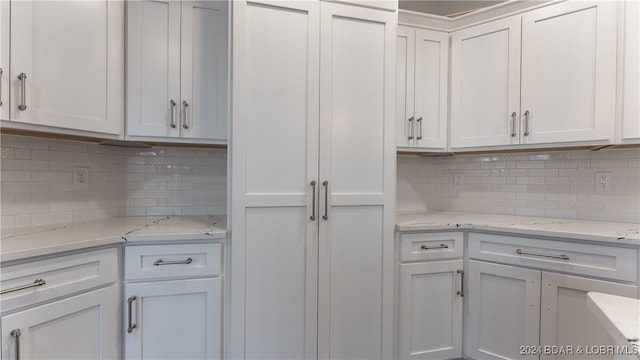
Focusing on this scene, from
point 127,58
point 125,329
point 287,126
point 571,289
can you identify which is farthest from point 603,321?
point 127,58

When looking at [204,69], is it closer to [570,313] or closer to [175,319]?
[175,319]

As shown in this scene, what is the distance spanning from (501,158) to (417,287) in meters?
1.18

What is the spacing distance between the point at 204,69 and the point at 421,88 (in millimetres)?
1405

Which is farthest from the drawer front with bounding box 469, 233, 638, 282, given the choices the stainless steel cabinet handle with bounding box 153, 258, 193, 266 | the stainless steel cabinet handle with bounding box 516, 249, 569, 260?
the stainless steel cabinet handle with bounding box 153, 258, 193, 266

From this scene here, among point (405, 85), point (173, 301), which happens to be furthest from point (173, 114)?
point (405, 85)

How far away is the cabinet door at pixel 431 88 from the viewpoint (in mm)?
2359

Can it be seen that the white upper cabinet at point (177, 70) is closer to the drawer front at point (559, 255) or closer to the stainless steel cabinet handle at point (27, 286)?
the stainless steel cabinet handle at point (27, 286)

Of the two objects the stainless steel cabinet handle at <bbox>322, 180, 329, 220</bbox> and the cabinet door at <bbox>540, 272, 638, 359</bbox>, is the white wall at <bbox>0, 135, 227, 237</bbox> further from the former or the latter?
the cabinet door at <bbox>540, 272, 638, 359</bbox>

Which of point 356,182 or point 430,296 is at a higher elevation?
point 356,182

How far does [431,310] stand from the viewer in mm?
2043

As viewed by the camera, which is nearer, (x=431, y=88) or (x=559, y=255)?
(x=559, y=255)

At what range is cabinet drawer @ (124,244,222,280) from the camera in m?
1.58

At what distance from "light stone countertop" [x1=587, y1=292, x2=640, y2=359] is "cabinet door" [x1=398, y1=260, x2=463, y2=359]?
1.10 metres

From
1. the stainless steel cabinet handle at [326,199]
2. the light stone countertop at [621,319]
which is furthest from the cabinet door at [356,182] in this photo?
the light stone countertop at [621,319]
